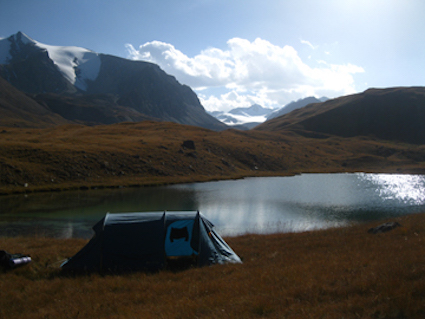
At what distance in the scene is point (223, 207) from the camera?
142 feet

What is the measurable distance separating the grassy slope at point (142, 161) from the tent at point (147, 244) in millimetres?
41391

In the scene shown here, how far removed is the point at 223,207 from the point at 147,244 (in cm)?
2715

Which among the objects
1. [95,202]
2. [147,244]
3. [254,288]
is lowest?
[95,202]

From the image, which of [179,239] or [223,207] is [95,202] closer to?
[223,207]

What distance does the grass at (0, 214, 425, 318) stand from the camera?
8.66m

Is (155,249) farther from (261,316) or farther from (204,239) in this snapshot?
(261,316)

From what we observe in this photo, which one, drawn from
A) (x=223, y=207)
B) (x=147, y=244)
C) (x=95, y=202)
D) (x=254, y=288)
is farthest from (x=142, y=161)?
(x=254, y=288)

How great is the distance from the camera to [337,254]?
15.8 meters

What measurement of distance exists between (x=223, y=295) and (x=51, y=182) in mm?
54221

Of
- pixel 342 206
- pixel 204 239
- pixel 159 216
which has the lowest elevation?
pixel 342 206

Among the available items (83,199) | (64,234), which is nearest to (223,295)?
(64,234)

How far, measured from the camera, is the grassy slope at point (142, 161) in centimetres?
5691

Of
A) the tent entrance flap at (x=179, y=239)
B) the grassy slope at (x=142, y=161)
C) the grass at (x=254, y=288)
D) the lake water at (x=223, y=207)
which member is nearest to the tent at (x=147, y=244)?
the tent entrance flap at (x=179, y=239)

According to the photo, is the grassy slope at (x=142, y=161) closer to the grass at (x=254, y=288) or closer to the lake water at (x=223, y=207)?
the lake water at (x=223, y=207)
